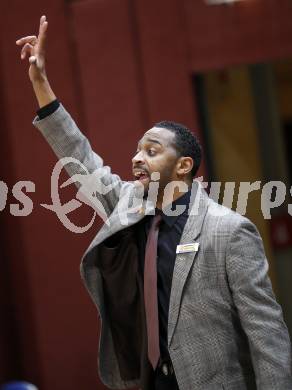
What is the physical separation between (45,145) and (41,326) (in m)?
1.00

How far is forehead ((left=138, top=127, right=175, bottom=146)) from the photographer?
9.36ft

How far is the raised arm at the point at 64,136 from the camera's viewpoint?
2.75 m

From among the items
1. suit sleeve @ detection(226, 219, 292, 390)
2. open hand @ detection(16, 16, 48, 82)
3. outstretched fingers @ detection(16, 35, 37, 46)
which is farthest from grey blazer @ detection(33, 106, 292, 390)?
outstretched fingers @ detection(16, 35, 37, 46)

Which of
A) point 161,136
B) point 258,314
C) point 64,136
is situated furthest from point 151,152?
point 258,314

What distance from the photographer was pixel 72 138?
284 cm

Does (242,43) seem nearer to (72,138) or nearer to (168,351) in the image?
(72,138)

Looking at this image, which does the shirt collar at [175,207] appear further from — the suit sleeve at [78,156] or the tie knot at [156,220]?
the suit sleeve at [78,156]

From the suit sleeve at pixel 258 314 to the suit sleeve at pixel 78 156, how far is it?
0.57m

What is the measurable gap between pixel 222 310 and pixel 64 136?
0.86 m

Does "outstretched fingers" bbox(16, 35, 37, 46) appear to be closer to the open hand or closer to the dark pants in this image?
the open hand

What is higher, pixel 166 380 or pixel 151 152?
pixel 151 152

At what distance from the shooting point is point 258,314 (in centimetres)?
260

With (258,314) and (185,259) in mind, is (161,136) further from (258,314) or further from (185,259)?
(258,314)

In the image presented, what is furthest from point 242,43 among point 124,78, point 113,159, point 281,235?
point 281,235
